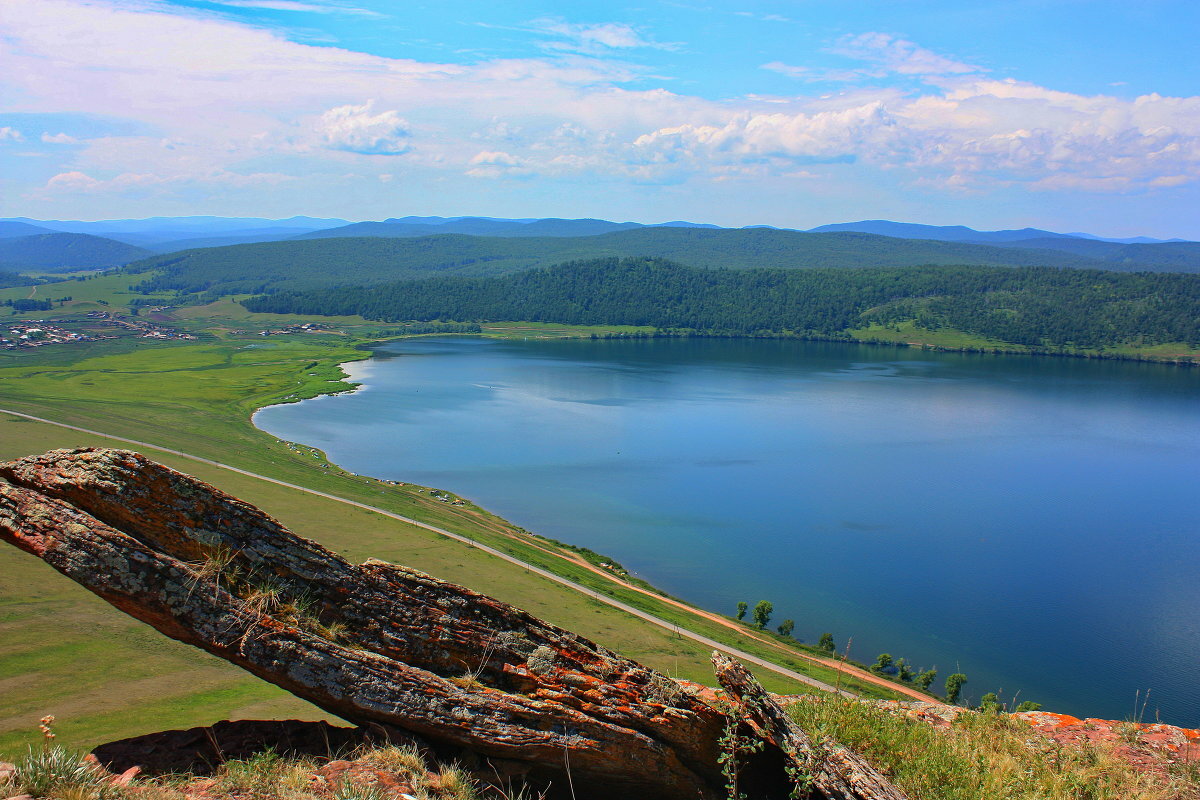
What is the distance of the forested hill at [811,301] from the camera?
441 ft

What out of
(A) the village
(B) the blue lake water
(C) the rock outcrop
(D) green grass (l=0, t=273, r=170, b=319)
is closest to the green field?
(B) the blue lake water

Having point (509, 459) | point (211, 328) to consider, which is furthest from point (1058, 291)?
point (211, 328)

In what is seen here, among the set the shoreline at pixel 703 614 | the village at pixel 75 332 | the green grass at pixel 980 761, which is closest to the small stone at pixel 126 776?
the green grass at pixel 980 761

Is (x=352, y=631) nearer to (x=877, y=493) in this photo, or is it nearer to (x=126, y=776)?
(x=126, y=776)

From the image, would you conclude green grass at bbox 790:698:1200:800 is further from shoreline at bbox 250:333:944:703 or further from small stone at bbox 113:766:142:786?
shoreline at bbox 250:333:944:703

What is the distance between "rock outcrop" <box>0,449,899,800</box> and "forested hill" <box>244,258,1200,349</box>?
143 m

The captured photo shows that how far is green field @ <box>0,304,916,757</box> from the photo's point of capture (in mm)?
13961

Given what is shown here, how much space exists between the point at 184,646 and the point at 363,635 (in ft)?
46.2

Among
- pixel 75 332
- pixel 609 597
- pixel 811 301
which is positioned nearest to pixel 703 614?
pixel 609 597

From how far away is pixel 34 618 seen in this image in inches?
713

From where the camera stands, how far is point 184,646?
1756 centimetres

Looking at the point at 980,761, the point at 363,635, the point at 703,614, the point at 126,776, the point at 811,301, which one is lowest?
the point at 703,614

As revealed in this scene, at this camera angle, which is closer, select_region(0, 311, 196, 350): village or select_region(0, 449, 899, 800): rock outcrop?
select_region(0, 449, 899, 800): rock outcrop

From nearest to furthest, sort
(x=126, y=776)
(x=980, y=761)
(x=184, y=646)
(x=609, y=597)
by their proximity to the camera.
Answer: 1. (x=126, y=776)
2. (x=980, y=761)
3. (x=184, y=646)
4. (x=609, y=597)
